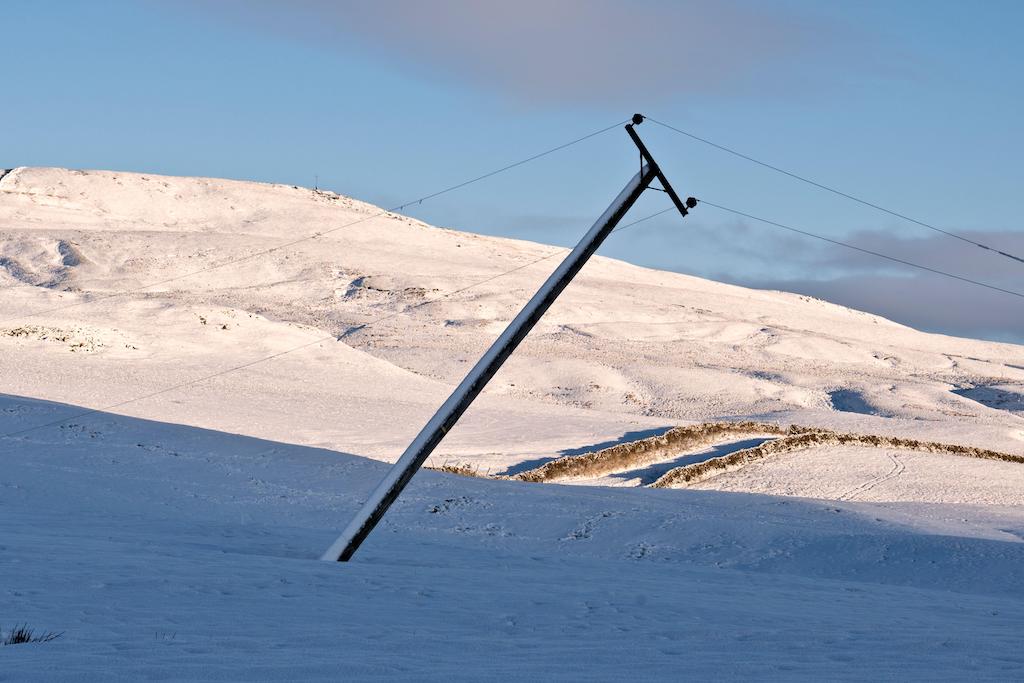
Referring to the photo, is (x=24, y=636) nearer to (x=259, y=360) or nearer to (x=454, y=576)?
(x=454, y=576)

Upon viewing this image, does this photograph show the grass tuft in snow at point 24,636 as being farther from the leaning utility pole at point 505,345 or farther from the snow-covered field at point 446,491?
the leaning utility pole at point 505,345

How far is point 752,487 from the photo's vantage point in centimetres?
2962

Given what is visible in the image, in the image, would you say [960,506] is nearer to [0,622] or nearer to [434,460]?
[434,460]

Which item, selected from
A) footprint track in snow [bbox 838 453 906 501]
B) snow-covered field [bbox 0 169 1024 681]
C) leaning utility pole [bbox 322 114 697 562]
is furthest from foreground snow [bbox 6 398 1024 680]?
footprint track in snow [bbox 838 453 906 501]

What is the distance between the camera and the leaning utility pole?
14422 millimetres

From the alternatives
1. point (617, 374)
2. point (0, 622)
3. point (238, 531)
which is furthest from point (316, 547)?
point (617, 374)

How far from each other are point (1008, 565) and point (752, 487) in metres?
10.2

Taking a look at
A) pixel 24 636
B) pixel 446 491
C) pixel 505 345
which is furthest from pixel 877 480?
pixel 24 636

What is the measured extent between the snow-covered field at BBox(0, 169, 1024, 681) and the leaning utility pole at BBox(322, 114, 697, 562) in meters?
0.90

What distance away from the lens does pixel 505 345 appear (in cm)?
1440

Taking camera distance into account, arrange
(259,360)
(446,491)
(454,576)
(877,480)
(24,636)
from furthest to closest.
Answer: (259,360), (877,480), (446,491), (454,576), (24,636)

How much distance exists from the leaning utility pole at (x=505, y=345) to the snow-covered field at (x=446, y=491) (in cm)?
A: 90

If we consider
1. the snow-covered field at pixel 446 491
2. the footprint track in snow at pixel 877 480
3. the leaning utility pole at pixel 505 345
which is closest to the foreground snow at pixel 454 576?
the snow-covered field at pixel 446 491

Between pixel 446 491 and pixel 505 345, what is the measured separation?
1001cm
